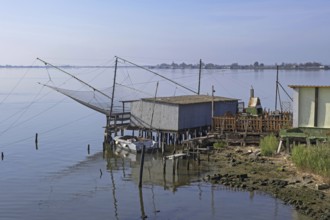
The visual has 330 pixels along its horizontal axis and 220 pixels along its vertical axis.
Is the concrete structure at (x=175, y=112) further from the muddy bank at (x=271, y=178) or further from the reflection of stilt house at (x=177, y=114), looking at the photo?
the muddy bank at (x=271, y=178)

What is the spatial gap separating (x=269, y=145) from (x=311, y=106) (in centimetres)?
313

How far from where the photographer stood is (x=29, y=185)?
24391 millimetres

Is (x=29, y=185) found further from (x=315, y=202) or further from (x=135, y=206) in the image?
(x=315, y=202)

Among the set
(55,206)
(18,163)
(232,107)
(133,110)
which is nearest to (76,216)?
(55,206)

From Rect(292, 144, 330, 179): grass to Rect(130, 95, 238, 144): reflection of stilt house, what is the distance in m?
11.9

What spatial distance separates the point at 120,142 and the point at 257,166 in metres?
11.8

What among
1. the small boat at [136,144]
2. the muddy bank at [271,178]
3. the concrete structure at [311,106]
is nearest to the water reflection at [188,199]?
the muddy bank at [271,178]

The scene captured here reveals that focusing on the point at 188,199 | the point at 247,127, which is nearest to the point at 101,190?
the point at 188,199

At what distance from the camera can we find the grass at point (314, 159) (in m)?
20.0

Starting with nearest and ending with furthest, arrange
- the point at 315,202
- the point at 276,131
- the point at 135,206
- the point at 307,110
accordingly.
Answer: the point at 315,202 → the point at 135,206 → the point at 307,110 → the point at 276,131

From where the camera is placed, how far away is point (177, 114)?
108ft

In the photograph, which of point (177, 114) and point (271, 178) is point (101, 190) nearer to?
point (271, 178)

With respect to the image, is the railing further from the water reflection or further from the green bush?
the water reflection

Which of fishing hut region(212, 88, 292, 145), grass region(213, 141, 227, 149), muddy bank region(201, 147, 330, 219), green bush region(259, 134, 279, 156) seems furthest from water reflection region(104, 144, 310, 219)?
fishing hut region(212, 88, 292, 145)
